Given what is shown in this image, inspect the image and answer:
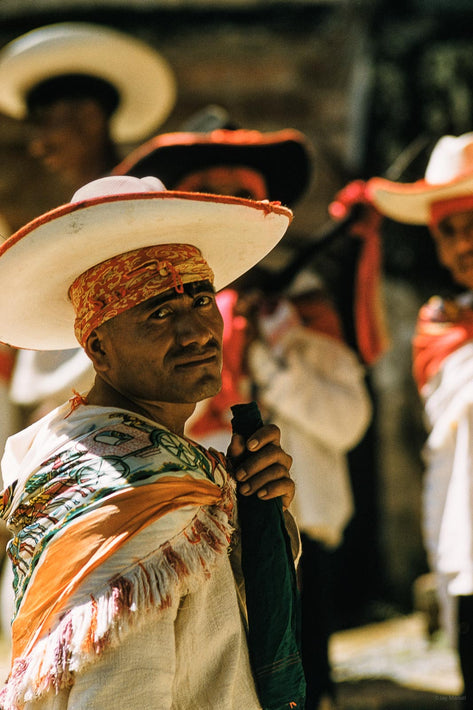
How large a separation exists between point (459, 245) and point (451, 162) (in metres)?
0.36

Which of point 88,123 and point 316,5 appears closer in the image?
point 88,123

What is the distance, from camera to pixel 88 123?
4.47 metres

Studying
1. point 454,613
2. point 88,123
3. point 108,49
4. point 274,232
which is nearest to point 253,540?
point 274,232

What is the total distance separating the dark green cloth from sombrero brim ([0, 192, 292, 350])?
0.59 metres

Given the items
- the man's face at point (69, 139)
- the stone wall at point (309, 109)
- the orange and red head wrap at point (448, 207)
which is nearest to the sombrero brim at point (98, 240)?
the orange and red head wrap at point (448, 207)

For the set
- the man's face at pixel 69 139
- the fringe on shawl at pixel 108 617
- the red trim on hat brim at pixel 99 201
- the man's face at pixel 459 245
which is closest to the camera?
the fringe on shawl at pixel 108 617

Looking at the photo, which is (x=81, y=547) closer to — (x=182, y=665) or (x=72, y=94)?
(x=182, y=665)

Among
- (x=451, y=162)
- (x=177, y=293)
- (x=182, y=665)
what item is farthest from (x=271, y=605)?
(x=451, y=162)

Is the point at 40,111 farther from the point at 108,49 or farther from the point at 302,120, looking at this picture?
the point at 302,120

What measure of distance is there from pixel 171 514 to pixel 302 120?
16.0 ft

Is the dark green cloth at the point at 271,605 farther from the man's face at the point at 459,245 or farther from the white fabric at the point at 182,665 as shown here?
the man's face at the point at 459,245

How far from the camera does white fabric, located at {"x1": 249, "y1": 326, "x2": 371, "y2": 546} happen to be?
3.83 m

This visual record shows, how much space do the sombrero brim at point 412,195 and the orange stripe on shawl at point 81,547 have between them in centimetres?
231

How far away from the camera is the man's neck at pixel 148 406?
198 centimetres
